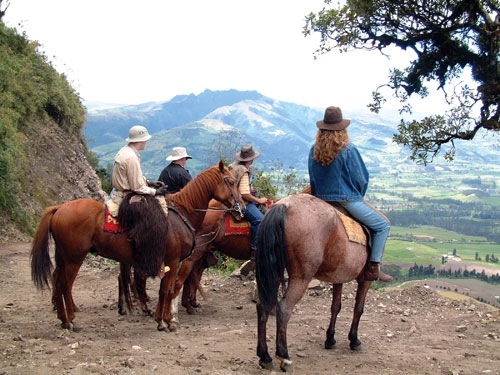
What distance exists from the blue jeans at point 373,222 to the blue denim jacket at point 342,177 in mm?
106

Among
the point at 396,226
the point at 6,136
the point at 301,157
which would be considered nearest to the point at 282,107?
the point at 301,157

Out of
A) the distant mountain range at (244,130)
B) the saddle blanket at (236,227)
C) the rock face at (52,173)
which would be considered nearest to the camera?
the saddle blanket at (236,227)

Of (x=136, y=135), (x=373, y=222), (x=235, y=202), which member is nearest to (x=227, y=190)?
(x=235, y=202)

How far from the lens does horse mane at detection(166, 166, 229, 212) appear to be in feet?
25.4

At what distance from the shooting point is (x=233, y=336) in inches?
275

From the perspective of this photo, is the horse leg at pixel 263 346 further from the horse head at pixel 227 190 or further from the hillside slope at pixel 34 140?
the hillside slope at pixel 34 140

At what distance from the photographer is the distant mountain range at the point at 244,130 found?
294 feet

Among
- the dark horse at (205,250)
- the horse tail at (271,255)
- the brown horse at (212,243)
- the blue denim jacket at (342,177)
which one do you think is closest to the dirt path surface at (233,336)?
the dark horse at (205,250)

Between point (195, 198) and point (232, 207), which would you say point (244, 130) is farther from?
point (195, 198)

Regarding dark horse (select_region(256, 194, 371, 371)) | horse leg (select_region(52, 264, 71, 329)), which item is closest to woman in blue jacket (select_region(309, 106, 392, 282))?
dark horse (select_region(256, 194, 371, 371))

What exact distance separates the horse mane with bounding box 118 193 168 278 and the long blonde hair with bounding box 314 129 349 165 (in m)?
2.44

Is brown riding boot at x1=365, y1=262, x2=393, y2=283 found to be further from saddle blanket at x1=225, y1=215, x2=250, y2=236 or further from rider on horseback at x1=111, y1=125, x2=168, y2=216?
rider on horseback at x1=111, y1=125, x2=168, y2=216

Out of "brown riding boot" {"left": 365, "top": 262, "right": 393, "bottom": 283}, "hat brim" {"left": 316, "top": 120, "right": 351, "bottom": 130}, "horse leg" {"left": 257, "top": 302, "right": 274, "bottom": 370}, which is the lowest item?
"horse leg" {"left": 257, "top": 302, "right": 274, "bottom": 370}

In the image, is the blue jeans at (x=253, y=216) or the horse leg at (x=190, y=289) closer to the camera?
the blue jeans at (x=253, y=216)
